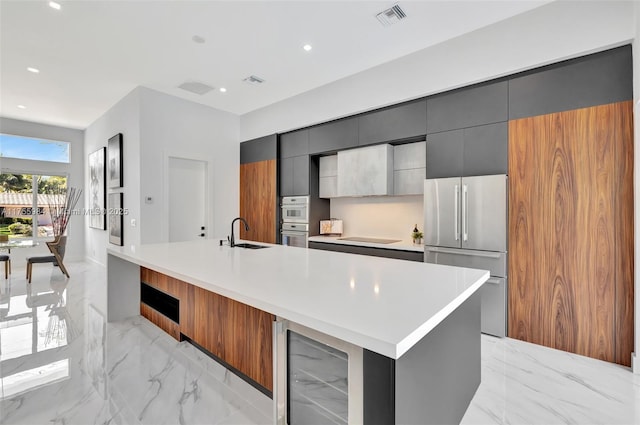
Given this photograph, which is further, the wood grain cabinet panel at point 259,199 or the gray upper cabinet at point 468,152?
the wood grain cabinet panel at point 259,199

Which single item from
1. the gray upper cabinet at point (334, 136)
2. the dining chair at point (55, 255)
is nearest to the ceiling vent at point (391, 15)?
the gray upper cabinet at point (334, 136)

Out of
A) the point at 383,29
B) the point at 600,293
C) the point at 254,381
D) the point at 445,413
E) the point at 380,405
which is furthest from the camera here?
the point at 383,29

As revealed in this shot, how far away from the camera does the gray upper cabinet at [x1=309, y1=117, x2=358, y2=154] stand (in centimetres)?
417

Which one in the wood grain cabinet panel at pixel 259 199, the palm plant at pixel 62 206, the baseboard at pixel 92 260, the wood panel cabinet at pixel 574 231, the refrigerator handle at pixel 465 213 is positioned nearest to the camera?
the wood panel cabinet at pixel 574 231

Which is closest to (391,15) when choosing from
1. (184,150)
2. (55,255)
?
(184,150)

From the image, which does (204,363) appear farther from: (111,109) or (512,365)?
(111,109)

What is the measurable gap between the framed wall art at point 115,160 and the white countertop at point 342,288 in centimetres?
329

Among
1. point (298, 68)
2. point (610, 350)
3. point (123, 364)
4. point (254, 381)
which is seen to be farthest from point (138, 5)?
point (610, 350)

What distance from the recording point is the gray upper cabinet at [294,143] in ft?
15.6

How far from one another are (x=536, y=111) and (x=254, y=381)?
3184 mm

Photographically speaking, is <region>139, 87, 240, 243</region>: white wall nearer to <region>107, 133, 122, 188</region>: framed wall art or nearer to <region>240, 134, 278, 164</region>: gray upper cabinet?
<region>240, 134, 278, 164</region>: gray upper cabinet

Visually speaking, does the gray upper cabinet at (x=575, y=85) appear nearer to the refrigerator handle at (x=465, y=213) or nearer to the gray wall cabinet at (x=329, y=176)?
the refrigerator handle at (x=465, y=213)

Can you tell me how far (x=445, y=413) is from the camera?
1.47 meters

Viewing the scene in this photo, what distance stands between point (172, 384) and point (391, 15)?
350cm
